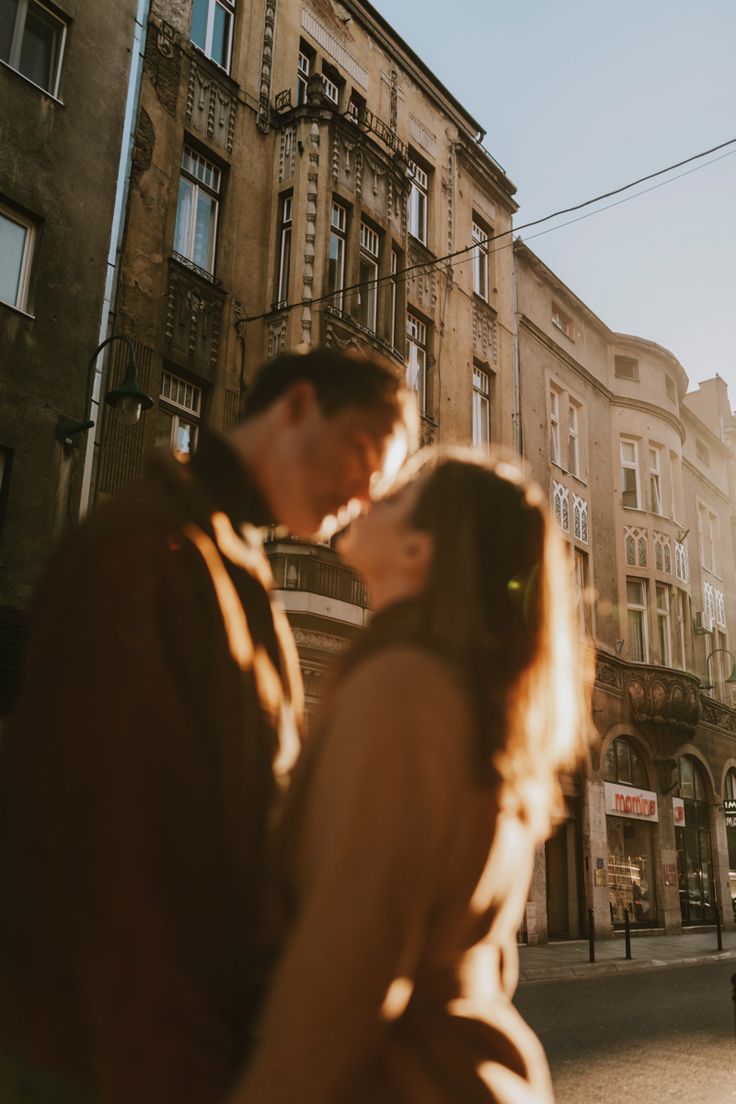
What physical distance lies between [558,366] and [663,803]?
11.3m

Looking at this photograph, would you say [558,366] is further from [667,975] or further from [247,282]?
[667,975]

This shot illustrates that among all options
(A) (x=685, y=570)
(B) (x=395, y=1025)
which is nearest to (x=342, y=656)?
(B) (x=395, y=1025)

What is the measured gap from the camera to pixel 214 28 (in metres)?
14.7

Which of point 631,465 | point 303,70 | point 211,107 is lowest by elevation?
point 631,465

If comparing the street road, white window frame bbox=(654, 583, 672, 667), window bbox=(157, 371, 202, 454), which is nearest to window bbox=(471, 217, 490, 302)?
white window frame bbox=(654, 583, 672, 667)

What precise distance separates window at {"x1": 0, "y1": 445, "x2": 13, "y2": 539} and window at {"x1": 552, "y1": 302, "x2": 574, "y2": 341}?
55.3 ft

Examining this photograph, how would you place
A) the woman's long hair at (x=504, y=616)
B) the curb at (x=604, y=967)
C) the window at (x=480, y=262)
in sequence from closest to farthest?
the woman's long hair at (x=504, y=616) → the curb at (x=604, y=967) → the window at (x=480, y=262)

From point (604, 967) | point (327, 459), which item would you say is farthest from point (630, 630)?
point (327, 459)

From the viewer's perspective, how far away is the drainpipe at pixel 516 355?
2123 centimetres

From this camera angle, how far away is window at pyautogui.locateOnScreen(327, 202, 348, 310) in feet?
48.7

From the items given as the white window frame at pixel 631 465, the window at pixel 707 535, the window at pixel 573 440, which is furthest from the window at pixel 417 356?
the window at pixel 707 535

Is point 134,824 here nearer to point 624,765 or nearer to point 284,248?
point 284,248

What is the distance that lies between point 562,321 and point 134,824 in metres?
25.2

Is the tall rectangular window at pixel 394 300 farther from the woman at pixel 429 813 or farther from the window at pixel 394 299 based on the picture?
the woman at pixel 429 813
